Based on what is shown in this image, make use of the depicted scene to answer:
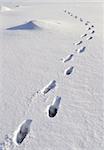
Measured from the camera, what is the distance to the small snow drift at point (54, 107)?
3.78 metres

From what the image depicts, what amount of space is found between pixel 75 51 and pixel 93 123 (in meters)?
3.04

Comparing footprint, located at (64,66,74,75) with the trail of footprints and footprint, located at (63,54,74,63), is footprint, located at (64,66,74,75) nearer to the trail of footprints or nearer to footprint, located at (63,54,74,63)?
the trail of footprints

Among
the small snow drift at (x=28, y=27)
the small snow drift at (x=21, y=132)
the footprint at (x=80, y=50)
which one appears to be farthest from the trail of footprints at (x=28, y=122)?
the small snow drift at (x=28, y=27)

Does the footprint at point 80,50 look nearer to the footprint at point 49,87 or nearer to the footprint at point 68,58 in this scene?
the footprint at point 68,58

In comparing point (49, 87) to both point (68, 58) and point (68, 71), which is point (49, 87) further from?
point (68, 58)

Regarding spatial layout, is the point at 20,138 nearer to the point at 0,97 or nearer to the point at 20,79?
the point at 0,97

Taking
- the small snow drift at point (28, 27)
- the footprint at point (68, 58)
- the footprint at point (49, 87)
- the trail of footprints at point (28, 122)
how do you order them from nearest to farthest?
1. the trail of footprints at point (28, 122)
2. the footprint at point (49, 87)
3. the footprint at point (68, 58)
4. the small snow drift at point (28, 27)

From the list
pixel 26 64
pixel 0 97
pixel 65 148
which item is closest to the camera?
pixel 65 148

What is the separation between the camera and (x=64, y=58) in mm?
5902

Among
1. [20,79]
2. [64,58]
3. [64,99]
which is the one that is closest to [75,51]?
[64,58]

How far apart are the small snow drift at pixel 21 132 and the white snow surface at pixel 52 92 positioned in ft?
0.18

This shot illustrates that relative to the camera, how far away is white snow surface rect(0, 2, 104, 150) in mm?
3279

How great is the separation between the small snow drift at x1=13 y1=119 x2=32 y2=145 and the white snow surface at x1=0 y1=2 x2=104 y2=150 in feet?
0.18

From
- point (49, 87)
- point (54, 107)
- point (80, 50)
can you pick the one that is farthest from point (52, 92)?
point (80, 50)
